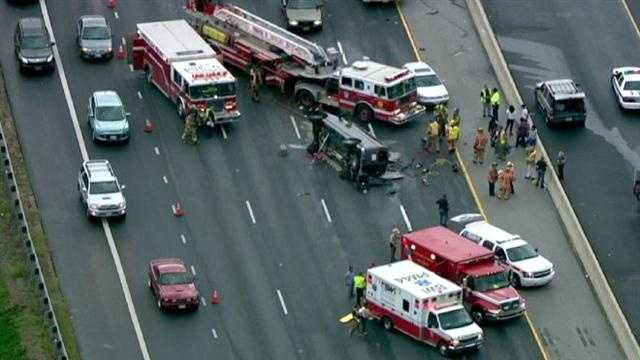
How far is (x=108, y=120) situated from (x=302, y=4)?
52.7ft

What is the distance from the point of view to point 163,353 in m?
93.6

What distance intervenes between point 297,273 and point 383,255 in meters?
4.30

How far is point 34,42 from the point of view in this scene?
11369 cm

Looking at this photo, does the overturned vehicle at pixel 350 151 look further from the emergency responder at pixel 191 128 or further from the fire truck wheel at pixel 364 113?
the emergency responder at pixel 191 128

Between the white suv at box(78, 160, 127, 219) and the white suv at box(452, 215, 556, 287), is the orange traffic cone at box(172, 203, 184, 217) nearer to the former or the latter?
the white suv at box(78, 160, 127, 219)

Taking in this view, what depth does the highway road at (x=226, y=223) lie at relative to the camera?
95188 millimetres

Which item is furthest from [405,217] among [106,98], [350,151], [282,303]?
[106,98]

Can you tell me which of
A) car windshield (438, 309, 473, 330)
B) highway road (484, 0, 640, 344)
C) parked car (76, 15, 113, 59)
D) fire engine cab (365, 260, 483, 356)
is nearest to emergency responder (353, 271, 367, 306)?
fire engine cab (365, 260, 483, 356)

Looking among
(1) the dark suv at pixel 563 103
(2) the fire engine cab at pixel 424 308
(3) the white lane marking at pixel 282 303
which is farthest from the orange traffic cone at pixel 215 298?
(1) the dark suv at pixel 563 103

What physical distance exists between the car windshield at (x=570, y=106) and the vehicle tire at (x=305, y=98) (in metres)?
12.3

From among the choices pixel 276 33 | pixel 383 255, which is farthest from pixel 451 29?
pixel 383 255

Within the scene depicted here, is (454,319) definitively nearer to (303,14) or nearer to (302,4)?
(303,14)

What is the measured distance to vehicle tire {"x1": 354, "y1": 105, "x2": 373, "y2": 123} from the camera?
365 feet

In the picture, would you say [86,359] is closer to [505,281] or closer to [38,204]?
[38,204]
